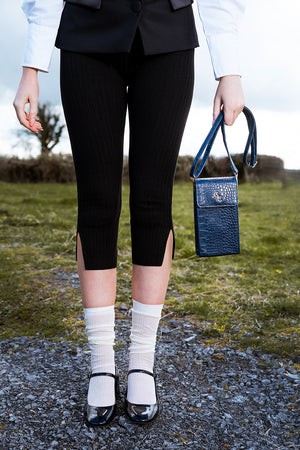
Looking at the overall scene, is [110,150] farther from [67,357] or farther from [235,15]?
[67,357]

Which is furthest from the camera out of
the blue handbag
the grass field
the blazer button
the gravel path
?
the grass field

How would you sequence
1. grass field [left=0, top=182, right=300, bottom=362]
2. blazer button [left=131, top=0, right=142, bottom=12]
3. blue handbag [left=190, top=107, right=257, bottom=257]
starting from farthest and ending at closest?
1. grass field [left=0, top=182, right=300, bottom=362]
2. blue handbag [left=190, top=107, right=257, bottom=257]
3. blazer button [left=131, top=0, right=142, bottom=12]

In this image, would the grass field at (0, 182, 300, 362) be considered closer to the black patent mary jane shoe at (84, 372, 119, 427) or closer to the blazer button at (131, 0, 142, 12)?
the black patent mary jane shoe at (84, 372, 119, 427)

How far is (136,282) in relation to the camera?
5.07 ft

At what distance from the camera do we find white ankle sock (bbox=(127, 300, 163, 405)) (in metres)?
1.53

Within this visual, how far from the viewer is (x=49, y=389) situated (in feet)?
5.64

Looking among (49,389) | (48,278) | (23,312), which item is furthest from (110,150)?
(48,278)

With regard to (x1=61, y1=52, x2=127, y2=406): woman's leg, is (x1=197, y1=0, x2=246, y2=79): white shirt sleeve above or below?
above

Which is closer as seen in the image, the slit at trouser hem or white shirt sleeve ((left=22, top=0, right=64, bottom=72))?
white shirt sleeve ((left=22, top=0, right=64, bottom=72))

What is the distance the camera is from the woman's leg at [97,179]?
1.39 metres

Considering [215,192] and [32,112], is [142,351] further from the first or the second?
[32,112]

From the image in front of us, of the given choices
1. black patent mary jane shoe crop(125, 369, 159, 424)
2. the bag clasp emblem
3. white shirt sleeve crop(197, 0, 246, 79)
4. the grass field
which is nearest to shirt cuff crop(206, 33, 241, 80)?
white shirt sleeve crop(197, 0, 246, 79)

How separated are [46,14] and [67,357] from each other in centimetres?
139

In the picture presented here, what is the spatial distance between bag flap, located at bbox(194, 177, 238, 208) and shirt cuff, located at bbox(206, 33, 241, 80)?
36 centimetres
